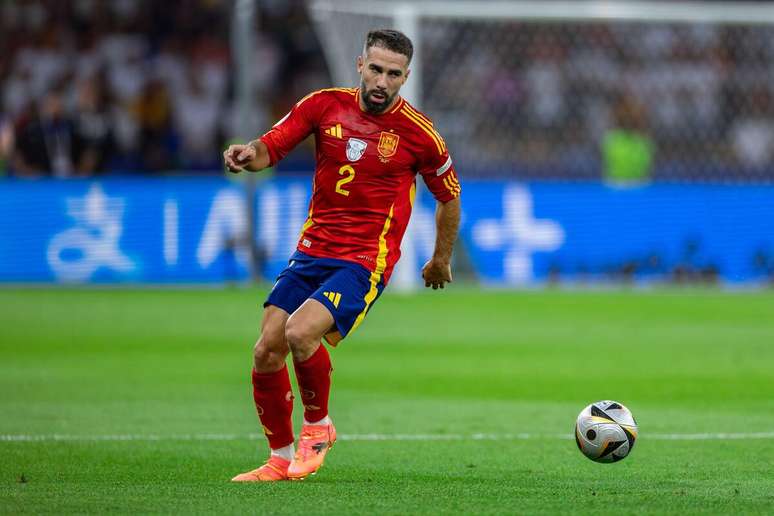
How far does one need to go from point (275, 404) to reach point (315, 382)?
239 millimetres

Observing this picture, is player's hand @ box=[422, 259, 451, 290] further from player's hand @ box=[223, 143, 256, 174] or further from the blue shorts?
player's hand @ box=[223, 143, 256, 174]

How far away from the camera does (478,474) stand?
7.17 m

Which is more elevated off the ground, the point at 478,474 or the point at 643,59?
the point at 643,59

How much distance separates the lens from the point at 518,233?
20.6 meters

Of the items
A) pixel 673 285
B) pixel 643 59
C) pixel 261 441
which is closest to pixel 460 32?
pixel 643 59

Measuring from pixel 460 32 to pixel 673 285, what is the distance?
210 inches

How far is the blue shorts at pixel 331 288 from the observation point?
7.00 meters

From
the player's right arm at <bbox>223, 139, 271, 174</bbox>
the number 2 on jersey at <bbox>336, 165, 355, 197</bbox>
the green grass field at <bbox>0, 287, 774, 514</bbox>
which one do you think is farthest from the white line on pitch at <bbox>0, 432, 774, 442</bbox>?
the player's right arm at <bbox>223, 139, 271, 174</bbox>

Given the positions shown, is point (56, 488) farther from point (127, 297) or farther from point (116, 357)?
point (127, 297)

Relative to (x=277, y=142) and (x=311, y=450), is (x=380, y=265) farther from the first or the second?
(x=311, y=450)

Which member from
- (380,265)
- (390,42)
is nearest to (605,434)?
(380,265)

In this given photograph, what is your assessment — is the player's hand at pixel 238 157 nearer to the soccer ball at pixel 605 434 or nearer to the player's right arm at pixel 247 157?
the player's right arm at pixel 247 157

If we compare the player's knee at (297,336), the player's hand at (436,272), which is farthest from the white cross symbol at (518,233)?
the player's knee at (297,336)

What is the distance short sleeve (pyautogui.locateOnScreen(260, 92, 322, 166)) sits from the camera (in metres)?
7.04
